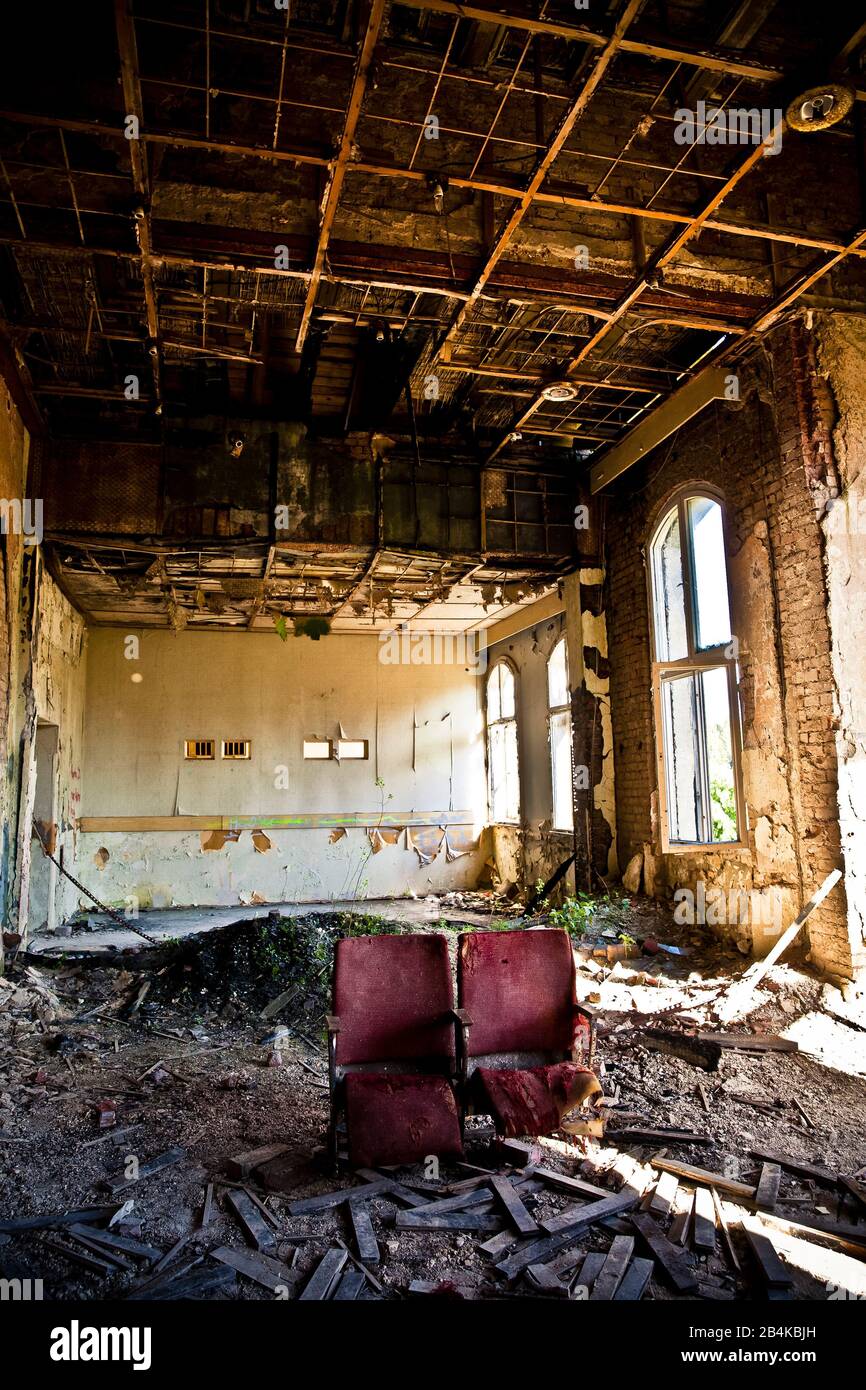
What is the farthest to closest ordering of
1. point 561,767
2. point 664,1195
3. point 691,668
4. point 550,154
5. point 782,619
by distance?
point 561,767 → point 691,668 → point 782,619 → point 550,154 → point 664,1195

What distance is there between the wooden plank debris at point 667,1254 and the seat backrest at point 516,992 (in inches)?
40.8

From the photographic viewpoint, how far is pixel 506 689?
42.4 feet

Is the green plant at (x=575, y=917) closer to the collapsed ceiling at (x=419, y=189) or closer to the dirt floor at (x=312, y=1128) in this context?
the dirt floor at (x=312, y=1128)

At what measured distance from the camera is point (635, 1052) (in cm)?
497

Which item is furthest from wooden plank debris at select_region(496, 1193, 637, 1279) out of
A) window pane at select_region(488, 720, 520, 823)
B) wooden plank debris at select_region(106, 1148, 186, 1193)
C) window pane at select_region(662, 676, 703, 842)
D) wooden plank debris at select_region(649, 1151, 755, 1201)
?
window pane at select_region(488, 720, 520, 823)

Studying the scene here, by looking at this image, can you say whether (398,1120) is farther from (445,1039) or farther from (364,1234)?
(364,1234)

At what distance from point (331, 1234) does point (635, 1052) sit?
8.58 feet

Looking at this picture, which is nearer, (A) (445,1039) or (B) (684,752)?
(A) (445,1039)

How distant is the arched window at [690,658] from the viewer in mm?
6852

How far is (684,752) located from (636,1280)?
5480mm

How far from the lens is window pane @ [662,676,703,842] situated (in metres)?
7.50

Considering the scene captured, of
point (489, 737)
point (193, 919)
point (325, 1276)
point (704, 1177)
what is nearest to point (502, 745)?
point (489, 737)
